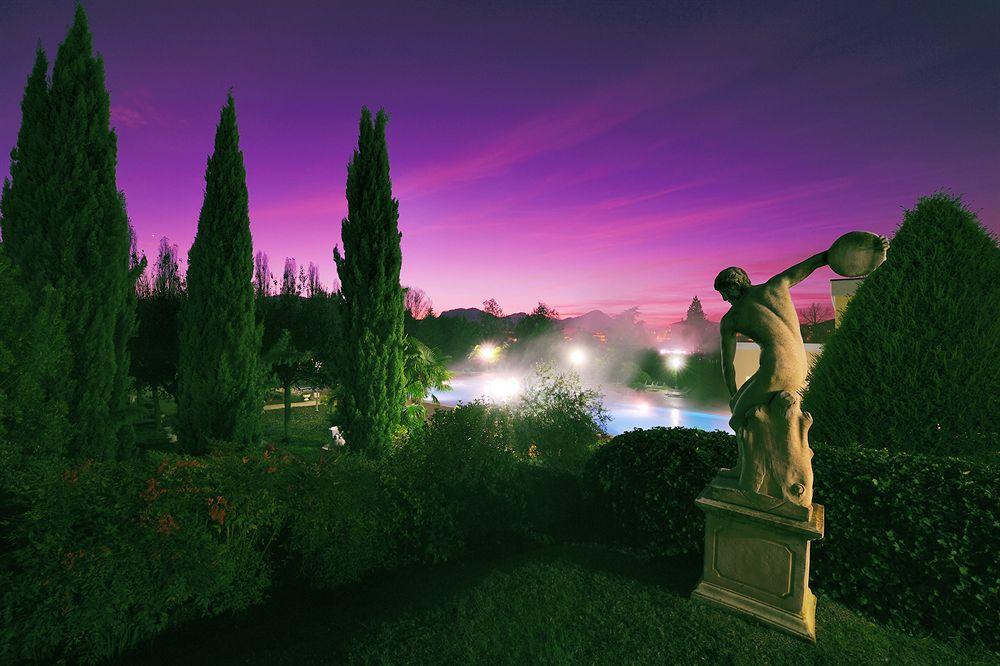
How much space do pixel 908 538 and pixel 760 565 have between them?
1.56 metres

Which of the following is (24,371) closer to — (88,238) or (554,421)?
(88,238)

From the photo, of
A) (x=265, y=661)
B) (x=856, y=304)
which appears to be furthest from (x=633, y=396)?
(x=265, y=661)

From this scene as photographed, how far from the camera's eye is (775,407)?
3.74 meters

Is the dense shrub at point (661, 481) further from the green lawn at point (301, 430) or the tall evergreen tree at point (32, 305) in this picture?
the green lawn at point (301, 430)

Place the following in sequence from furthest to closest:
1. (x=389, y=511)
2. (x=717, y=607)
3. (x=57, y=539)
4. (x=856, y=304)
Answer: (x=856, y=304) → (x=389, y=511) → (x=717, y=607) → (x=57, y=539)

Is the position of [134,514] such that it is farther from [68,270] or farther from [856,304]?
[856,304]

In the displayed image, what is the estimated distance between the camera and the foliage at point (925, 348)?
541 cm

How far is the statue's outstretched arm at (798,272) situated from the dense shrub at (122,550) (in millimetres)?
5582

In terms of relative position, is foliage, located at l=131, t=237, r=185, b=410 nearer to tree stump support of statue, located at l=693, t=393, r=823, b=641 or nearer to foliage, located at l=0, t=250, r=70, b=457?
foliage, located at l=0, t=250, r=70, b=457

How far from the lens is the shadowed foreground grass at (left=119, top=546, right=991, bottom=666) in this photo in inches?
134

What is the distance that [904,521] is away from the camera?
13.2 feet

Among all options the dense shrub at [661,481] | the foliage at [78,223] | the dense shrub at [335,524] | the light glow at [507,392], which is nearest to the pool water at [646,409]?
the light glow at [507,392]

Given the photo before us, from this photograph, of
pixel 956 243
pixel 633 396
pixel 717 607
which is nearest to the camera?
pixel 717 607

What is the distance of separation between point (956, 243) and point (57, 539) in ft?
35.1
